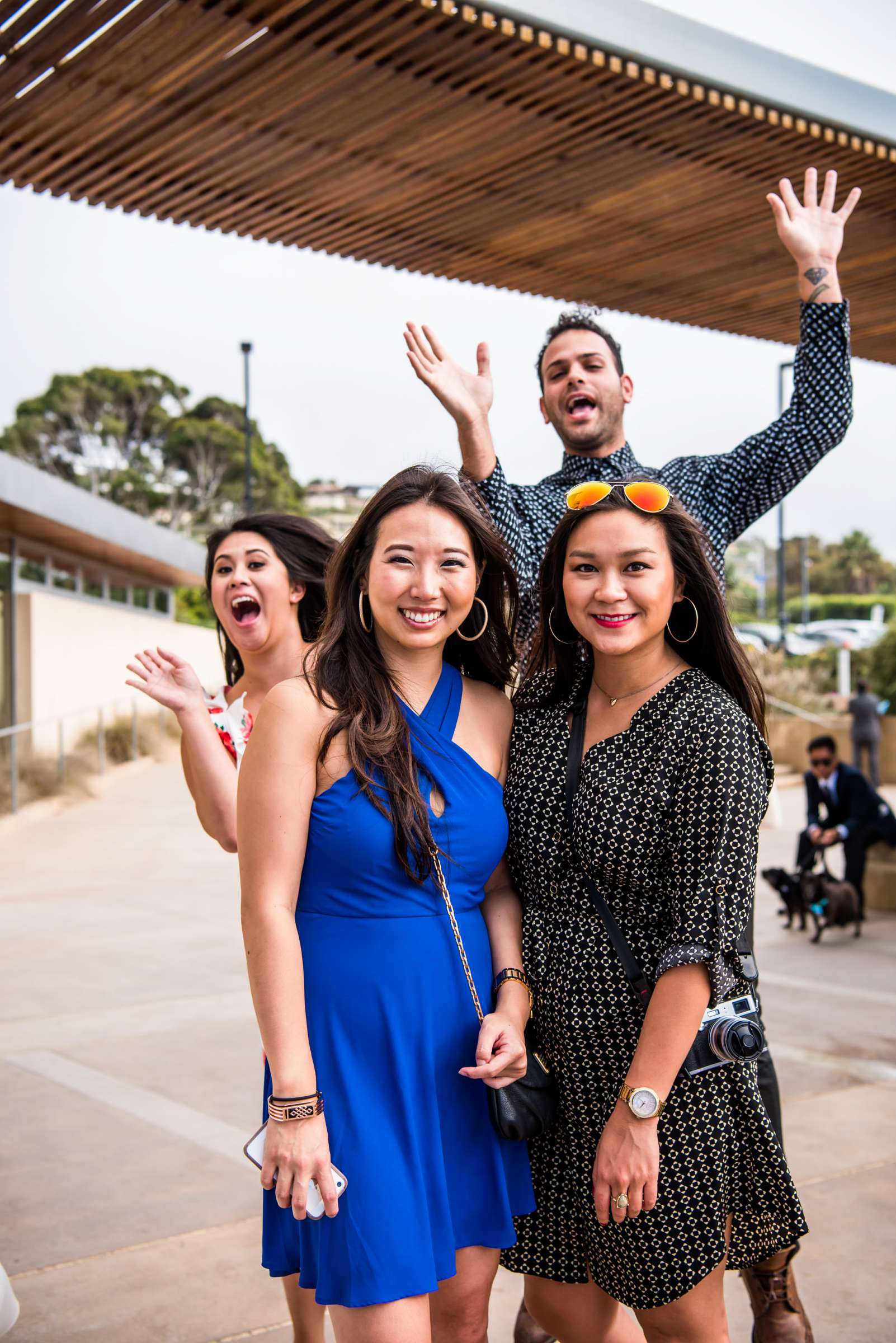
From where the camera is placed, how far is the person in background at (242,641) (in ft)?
9.86

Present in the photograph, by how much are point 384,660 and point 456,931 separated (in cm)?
51

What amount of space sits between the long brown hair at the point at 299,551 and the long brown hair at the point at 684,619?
38.0 inches

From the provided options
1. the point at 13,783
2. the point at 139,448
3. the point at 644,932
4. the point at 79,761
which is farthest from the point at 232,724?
the point at 139,448

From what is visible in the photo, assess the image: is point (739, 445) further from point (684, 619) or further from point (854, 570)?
point (854, 570)

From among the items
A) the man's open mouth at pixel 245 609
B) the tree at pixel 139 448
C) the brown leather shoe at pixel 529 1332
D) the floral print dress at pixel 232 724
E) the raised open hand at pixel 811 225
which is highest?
the tree at pixel 139 448

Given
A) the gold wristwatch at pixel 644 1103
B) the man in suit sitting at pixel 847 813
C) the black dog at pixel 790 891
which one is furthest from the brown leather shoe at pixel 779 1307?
the man in suit sitting at pixel 847 813

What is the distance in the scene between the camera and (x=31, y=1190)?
430 centimetres

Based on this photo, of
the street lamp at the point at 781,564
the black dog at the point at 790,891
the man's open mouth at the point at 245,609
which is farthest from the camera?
the street lamp at the point at 781,564

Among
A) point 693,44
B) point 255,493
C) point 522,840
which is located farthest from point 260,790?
point 255,493

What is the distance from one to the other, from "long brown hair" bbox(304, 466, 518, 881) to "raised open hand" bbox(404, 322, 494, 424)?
0.43m

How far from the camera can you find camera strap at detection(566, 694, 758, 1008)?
2.19m

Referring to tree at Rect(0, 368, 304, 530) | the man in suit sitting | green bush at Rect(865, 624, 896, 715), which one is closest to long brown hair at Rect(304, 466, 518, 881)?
the man in suit sitting

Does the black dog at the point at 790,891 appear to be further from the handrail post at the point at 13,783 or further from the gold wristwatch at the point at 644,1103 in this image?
the handrail post at the point at 13,783

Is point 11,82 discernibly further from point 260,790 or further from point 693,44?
point 260,790
